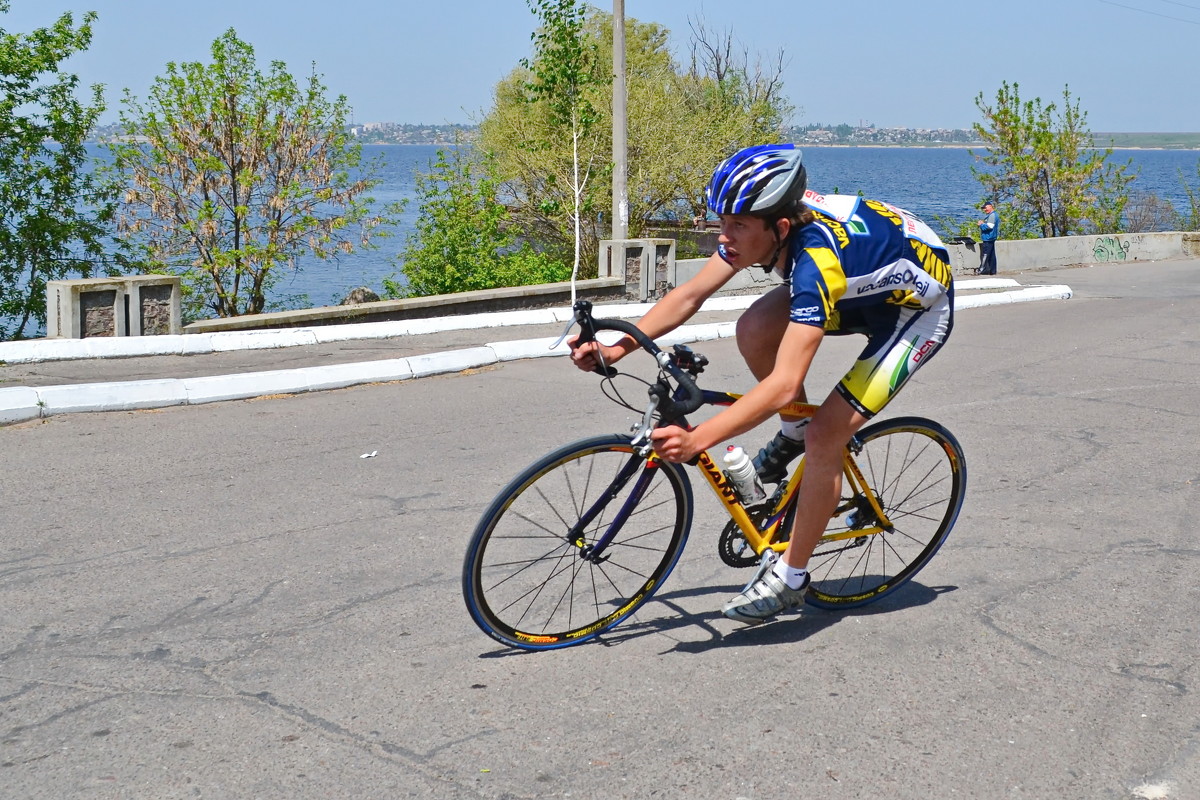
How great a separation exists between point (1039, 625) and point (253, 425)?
576cm

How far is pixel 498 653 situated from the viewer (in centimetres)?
437

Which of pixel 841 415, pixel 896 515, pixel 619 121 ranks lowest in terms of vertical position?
pixel 896 515

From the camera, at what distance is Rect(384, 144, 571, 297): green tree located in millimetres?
22109

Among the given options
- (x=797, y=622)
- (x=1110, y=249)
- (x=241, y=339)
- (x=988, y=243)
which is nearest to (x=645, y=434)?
(x=797, y=622)

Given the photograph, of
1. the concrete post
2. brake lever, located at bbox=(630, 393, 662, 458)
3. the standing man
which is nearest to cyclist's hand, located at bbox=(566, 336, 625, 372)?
brake lever, located at bbox=(630, 393, 662, 458)

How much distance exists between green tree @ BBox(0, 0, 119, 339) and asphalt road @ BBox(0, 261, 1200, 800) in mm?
13140

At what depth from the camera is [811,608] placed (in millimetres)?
4941

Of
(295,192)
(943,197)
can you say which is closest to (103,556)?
(295,192)

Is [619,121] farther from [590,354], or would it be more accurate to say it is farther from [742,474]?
[590,354]

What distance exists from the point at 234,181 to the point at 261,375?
38.1 ft

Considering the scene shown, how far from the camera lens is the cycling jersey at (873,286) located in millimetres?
3900

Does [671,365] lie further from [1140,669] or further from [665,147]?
[665,147]

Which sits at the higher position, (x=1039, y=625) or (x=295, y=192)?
(x=295, y=192)

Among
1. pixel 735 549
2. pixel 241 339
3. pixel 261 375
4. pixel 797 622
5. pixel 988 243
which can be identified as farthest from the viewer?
pixel 988 243
